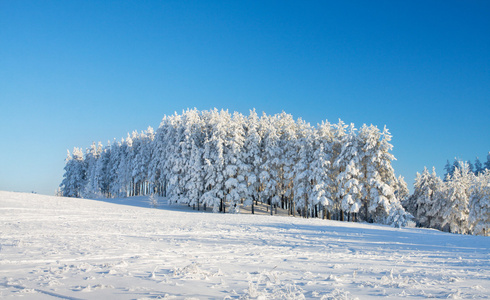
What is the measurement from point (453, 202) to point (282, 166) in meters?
25.6

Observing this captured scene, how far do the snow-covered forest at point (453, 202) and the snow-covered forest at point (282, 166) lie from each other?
35.3 ft

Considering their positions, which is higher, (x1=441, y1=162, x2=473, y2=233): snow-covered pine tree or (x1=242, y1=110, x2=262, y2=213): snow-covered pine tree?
(x1=242, y1=110, x2=262, y2=213): snow-covered pine tree

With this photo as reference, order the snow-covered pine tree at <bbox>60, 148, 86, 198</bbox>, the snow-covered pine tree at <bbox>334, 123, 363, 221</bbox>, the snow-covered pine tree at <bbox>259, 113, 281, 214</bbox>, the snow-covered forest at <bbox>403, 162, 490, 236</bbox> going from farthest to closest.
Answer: the snow-covered pine tree at <bbox>60, 148, 86, 198</bbox>, the snow-covered pine tree at <bbox>259, 113, 281, 214</bbox>, the snow-covered forest at <bbox>403, 162, 490, 236</bbox>, the snow-covered pine tree at <bbox>334, 123, 363, 221</bbox>

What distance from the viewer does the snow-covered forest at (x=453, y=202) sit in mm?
40263

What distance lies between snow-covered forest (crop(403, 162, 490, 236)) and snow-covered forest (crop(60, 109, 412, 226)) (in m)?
10.8

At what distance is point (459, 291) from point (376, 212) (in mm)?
34877

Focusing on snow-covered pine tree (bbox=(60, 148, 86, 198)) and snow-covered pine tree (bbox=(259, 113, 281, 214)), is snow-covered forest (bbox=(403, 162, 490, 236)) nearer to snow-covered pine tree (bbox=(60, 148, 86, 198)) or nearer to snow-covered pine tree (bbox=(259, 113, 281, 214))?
snow-covered pine tree (bbox=(259, 113, 281, 214))

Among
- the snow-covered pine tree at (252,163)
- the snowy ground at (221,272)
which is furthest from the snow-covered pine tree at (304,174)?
the snowy ground at (221,272)

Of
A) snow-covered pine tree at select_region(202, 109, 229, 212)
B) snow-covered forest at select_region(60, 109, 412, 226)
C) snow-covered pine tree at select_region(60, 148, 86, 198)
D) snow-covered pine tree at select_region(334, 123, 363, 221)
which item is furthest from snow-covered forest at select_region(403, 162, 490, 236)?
snow-covered pine tree at select_region(60, 148, 86, 198)

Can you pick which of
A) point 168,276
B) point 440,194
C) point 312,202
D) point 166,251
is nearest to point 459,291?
point 168,276

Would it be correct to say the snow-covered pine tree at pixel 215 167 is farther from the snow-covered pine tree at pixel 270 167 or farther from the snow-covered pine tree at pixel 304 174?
the snow-covered pine tree at pixel 304 174

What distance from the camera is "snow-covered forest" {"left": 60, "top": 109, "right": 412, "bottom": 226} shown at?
3647 centimetres

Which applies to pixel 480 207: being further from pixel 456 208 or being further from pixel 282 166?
pixel 282 166

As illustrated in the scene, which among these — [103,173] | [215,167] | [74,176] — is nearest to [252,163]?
[215,167]
